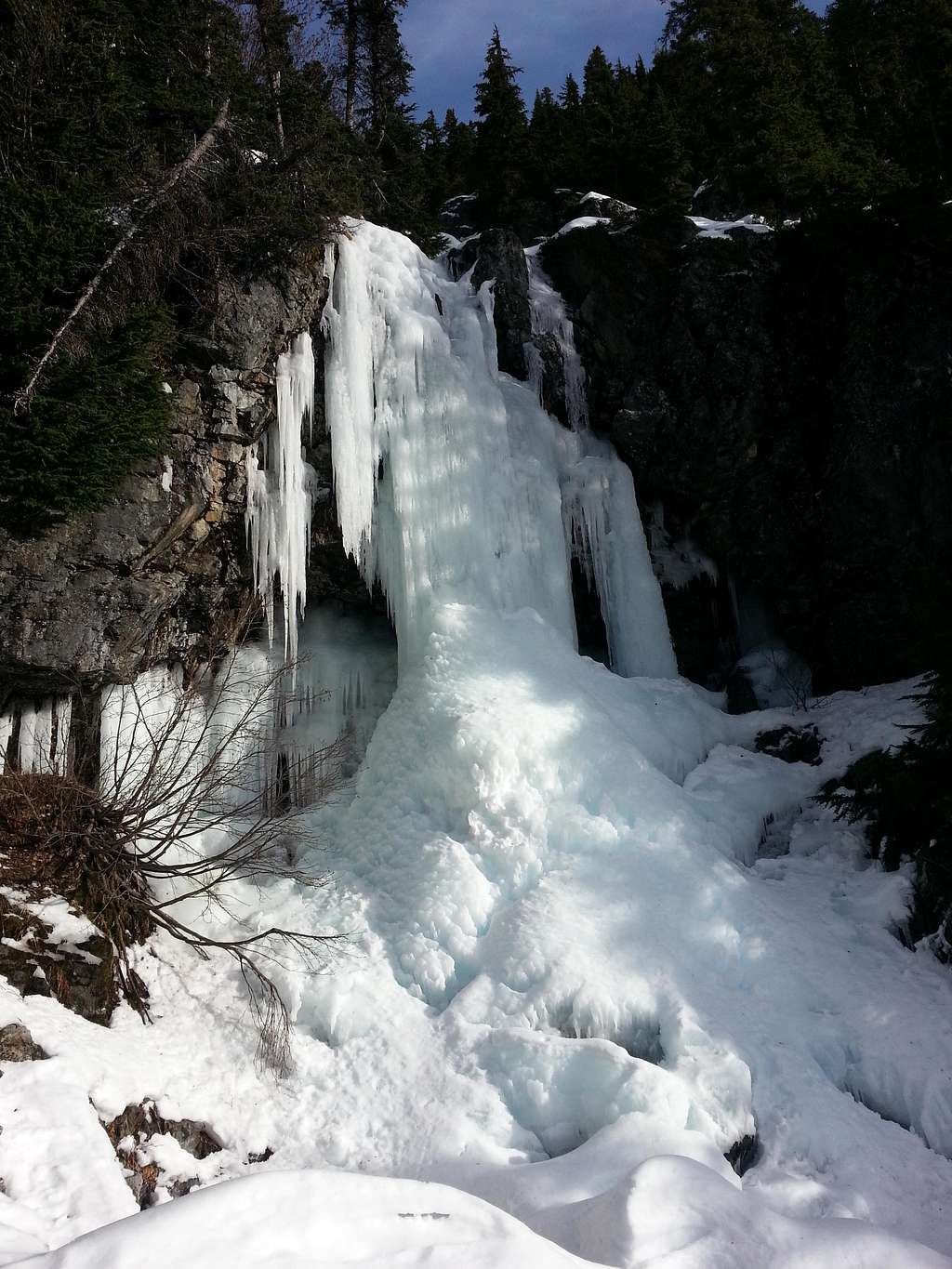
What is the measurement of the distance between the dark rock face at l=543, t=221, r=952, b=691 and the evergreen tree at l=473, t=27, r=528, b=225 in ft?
18.3

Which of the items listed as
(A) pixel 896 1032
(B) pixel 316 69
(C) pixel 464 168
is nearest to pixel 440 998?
(A) pixel 896 1032

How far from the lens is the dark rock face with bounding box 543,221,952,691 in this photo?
39.5 ft

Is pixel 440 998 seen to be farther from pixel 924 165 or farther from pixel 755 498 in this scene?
pixel 924 165

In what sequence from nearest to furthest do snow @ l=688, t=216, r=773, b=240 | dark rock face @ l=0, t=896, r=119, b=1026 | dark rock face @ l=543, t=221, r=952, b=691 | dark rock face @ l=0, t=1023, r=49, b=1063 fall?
dark rock face @ l=0, t=1023, r=49, b=1063, dark rock face @ l=0, t=896, r=119, b=1026, dark rock face @ l=543, t=221, r=952, b=691, snow @ l=688, t=216, r=773, b=240

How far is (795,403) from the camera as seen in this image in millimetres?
13344

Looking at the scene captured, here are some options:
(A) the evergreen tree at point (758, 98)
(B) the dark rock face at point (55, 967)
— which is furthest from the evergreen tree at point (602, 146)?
(B) the dark rock face at point (55, 967)

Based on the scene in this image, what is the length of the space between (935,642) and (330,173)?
9.98m

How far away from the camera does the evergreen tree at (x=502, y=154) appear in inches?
746

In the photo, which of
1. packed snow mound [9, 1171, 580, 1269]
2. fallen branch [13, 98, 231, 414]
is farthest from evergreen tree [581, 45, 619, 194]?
packed snow mound [9, 1171, 580, 1269]

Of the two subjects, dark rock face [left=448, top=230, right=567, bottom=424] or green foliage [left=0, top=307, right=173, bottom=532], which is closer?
green foliage [left=0, top=307, right=173, bottom=532]

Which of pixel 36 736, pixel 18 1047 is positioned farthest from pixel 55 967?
pixel 36 736

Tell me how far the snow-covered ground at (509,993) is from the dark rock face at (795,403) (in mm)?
1937

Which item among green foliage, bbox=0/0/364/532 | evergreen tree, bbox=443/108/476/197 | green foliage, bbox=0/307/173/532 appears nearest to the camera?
green foliage, bbox=0/307/173/532

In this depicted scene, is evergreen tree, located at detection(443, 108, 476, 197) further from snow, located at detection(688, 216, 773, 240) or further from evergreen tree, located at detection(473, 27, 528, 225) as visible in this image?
snow, located at detection(688, 216, 773, 240)
